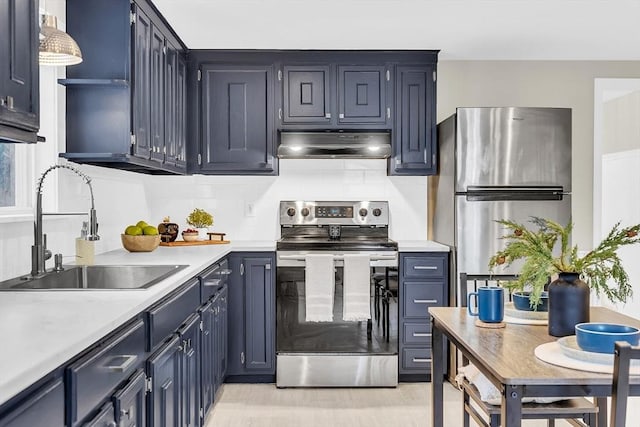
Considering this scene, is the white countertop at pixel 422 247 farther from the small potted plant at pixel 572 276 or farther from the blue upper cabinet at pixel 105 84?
the small potted plant at pixel 572 276

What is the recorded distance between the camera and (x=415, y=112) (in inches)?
167

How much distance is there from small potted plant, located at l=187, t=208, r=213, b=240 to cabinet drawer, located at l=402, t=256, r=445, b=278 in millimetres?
1496

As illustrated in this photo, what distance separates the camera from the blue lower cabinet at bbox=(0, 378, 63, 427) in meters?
1.07

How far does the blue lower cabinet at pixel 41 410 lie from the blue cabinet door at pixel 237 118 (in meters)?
3.07

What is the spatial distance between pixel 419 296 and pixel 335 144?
123 centimetres

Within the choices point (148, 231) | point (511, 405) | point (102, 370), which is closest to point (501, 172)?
point (148, 231)

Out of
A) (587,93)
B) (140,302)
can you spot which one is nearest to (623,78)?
(587,93)

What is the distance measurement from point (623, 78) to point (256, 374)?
3.62 meters

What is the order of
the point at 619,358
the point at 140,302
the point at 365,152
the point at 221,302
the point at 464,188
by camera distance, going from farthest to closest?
the point at 365,152 → the point at 464,188 → the point at 221,302 → the point at 140,302 → the point at 619,358

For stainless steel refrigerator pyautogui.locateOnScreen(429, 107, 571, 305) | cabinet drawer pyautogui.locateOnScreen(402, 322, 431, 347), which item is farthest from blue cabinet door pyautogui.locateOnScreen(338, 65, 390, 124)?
cabinet drawer pyautogui.locateOnScreen(402, 322, 431, 347)

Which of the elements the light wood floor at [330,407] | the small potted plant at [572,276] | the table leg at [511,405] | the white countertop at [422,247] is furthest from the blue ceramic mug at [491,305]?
the white countertop at [422,247]

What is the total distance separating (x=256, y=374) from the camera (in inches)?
159

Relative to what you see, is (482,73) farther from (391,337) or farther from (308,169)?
(391,337)

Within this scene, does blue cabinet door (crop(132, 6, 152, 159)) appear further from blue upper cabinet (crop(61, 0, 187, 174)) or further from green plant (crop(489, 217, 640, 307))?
green plant (crop(489, 217, 640, 307))
